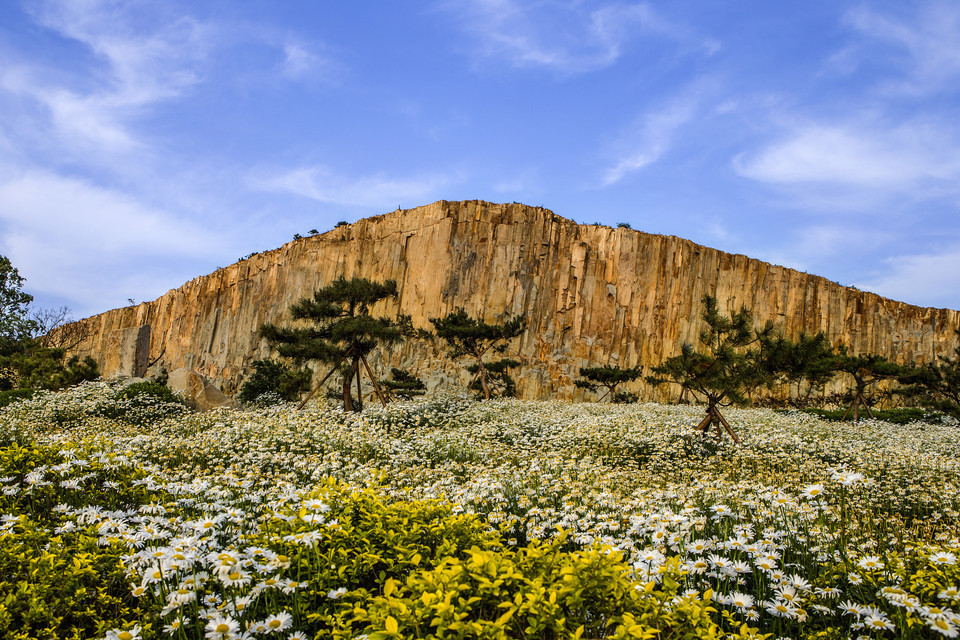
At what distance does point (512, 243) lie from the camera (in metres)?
41.5

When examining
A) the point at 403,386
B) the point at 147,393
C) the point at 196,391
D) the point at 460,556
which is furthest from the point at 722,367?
the point at 403,386

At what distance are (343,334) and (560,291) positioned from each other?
27.8 metres

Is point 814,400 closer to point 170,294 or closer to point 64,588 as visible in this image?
point 64,588

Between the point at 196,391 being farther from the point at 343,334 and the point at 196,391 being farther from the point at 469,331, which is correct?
the point at 469,331

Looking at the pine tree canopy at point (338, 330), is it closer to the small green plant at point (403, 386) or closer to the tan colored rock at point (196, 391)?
the tan colored rock at point (196, 391)


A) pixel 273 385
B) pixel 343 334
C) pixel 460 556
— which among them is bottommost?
pixel 273 385

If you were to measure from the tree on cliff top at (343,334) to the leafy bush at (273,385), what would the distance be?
75.1 inches

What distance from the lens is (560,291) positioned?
4122 centimetres

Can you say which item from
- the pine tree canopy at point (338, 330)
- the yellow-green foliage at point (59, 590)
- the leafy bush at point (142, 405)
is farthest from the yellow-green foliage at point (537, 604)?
the pine tree canopy at point (338, 330)

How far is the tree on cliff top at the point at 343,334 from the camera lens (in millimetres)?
15297

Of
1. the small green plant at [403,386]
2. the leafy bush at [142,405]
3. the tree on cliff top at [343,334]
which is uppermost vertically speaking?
the tree on cliff top at [343,334]

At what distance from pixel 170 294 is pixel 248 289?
11.9 metres

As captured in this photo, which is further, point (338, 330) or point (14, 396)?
point (14, 396)

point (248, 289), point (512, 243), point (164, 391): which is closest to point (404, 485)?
point (164, 391)
